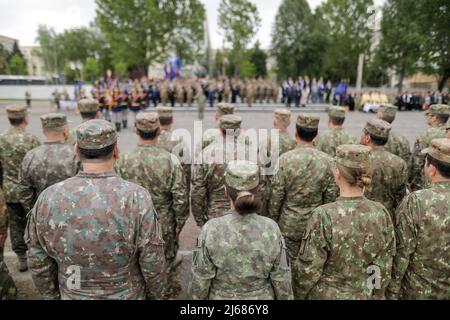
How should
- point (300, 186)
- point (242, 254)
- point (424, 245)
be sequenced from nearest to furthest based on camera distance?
point (242, 254)
point (424, 245)
point (300, 186)

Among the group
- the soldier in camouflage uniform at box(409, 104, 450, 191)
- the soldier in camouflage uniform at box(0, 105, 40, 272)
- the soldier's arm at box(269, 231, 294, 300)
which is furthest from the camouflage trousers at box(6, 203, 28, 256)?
the soldier in camouflage uniform at box(409, 104, 450, 191)

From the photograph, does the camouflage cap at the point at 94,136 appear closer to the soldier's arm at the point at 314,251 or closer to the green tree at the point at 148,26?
the soldier's arm at the point at 314,251

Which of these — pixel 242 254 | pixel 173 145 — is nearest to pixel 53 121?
pixel 173 145

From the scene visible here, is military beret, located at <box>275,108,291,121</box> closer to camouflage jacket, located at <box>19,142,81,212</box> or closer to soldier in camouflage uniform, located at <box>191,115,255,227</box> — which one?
soldier in camouflage uniform, located at <box>191,115,255,227</box>

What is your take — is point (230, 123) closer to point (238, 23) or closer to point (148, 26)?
point (148, 26)

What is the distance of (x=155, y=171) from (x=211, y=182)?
706mm

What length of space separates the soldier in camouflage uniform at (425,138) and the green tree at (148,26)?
108ft

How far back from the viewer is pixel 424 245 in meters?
2.43

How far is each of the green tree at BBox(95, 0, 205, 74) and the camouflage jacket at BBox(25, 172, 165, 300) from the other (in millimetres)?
34908

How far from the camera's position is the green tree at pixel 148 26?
34250mm

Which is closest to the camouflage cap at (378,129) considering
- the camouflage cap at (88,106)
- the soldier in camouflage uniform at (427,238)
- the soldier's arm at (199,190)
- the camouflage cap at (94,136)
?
the soldier in camouflage uniform at (427,238)

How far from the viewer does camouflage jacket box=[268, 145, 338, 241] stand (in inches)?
132

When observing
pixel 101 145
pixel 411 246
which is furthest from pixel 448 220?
pixel 101 145

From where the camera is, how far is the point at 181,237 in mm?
5105
